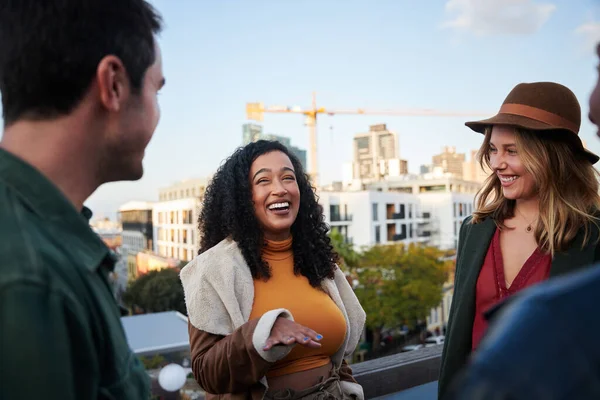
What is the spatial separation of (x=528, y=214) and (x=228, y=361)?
1.48 m

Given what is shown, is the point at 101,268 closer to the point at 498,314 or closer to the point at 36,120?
the point at 36,120

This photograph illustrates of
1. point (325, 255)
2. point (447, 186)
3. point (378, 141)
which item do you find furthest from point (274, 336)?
point (378, 141)

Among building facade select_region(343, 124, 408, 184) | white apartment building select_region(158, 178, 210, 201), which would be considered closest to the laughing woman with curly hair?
white apartment building select_region(158, 178, 210, 201)

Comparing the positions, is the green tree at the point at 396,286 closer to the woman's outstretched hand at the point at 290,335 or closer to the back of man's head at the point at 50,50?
the woman's outstretched hand at the point at 290,335

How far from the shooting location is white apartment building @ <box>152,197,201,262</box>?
2360 inches

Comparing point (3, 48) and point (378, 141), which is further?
point (378, 141)

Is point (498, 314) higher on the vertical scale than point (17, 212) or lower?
lower

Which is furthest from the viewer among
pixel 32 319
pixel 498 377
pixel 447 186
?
pixel 447 186

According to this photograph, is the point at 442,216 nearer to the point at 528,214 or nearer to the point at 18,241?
the point at 528,214

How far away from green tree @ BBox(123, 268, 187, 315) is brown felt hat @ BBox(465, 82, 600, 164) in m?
34.3

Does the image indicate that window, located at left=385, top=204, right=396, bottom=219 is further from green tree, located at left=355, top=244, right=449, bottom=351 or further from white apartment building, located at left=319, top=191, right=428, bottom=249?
green tree, located at left=355, top=244, right=449, bottom=351

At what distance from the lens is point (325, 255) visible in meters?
2.69

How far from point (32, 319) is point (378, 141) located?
420ft

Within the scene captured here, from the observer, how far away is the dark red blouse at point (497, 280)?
2.31 metres
